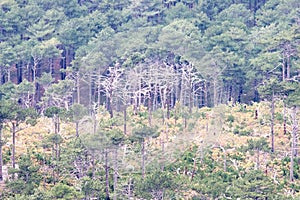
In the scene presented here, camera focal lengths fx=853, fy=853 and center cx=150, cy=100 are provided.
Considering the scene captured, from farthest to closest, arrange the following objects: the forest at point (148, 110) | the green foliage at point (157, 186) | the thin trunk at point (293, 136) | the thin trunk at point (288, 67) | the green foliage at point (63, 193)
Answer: the thin trunk at point (288, 67)
the thin trunk at point (293, 136)
the forest at point (148, 110)
the green foliage at point (157, 186)
the green foliage at point (63, 193)

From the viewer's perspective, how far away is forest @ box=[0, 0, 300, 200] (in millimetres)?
26141

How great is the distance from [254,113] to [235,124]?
149cm

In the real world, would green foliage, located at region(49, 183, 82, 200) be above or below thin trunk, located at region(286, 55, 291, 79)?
below

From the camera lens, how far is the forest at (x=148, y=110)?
26141 mm

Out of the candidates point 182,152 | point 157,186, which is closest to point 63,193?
point 157,186

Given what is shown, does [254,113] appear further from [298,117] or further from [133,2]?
[133,2]

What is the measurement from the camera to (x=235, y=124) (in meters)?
33.3

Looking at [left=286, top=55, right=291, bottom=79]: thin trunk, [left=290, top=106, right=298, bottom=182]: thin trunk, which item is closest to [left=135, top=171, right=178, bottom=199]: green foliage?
[left=290, top=106, right=298, bottom=182]: thin trunk

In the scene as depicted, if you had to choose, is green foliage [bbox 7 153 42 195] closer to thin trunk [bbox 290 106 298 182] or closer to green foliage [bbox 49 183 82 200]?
green foliage [bbox 49 183 82 200]

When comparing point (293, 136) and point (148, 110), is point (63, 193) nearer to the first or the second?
point (148, 110)

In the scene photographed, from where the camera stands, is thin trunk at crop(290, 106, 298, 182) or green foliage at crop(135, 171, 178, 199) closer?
green foliage at crop(135, 171, 178, 199)

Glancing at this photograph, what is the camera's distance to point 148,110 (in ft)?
97.8

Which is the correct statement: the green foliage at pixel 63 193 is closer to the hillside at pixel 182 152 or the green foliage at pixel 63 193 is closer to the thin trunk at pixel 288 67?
the hillside at pixel 182 152

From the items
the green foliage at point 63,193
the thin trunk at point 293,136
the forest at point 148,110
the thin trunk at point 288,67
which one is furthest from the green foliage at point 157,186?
the thin trunk at point 288,67
